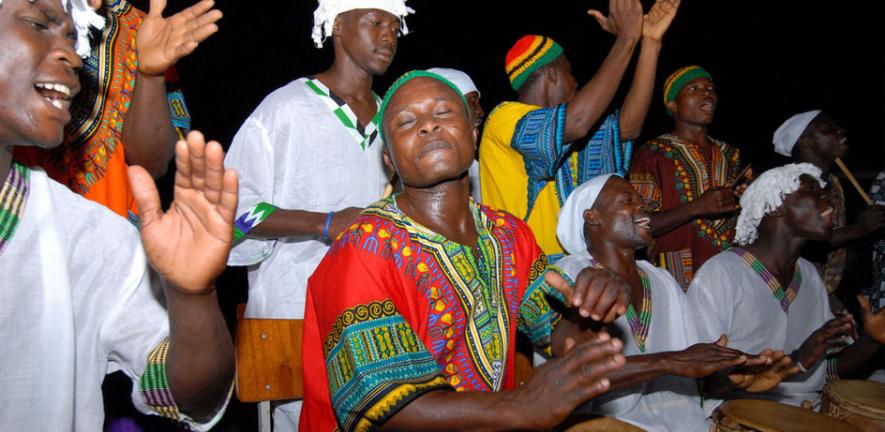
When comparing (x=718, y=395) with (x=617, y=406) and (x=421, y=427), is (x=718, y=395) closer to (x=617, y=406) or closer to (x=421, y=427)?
(x=617, y=406)

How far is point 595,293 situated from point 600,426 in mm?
661

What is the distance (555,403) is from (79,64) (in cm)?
121

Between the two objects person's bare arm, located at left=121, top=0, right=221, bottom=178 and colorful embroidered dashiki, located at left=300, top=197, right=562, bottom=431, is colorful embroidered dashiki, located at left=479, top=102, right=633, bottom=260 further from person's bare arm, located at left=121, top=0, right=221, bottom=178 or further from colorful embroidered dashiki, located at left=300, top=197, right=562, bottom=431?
person's bare arm, located at left=121, top=0, right=221, bottom=178

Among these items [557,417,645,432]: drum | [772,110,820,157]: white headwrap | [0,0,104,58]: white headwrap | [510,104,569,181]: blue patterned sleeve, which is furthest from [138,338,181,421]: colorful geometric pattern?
[772,110,820,157]: white headwrap

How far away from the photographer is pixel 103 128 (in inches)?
85.7

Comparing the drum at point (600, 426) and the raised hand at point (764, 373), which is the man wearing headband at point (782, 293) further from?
the drum at point (600, 426)

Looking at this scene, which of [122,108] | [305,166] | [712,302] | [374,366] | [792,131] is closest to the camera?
[374,366]

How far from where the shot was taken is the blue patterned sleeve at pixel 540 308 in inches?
84.7

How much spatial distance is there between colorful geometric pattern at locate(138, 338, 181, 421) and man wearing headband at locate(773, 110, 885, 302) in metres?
4.45

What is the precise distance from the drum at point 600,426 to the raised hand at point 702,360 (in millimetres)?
275

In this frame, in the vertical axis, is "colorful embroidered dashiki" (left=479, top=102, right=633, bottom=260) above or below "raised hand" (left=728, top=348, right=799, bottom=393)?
above

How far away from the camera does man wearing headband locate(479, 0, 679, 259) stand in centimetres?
280

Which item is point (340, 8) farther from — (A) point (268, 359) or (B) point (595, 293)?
(B) point (595, 293)

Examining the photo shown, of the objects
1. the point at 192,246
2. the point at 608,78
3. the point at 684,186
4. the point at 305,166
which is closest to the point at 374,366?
the point at 192,246
